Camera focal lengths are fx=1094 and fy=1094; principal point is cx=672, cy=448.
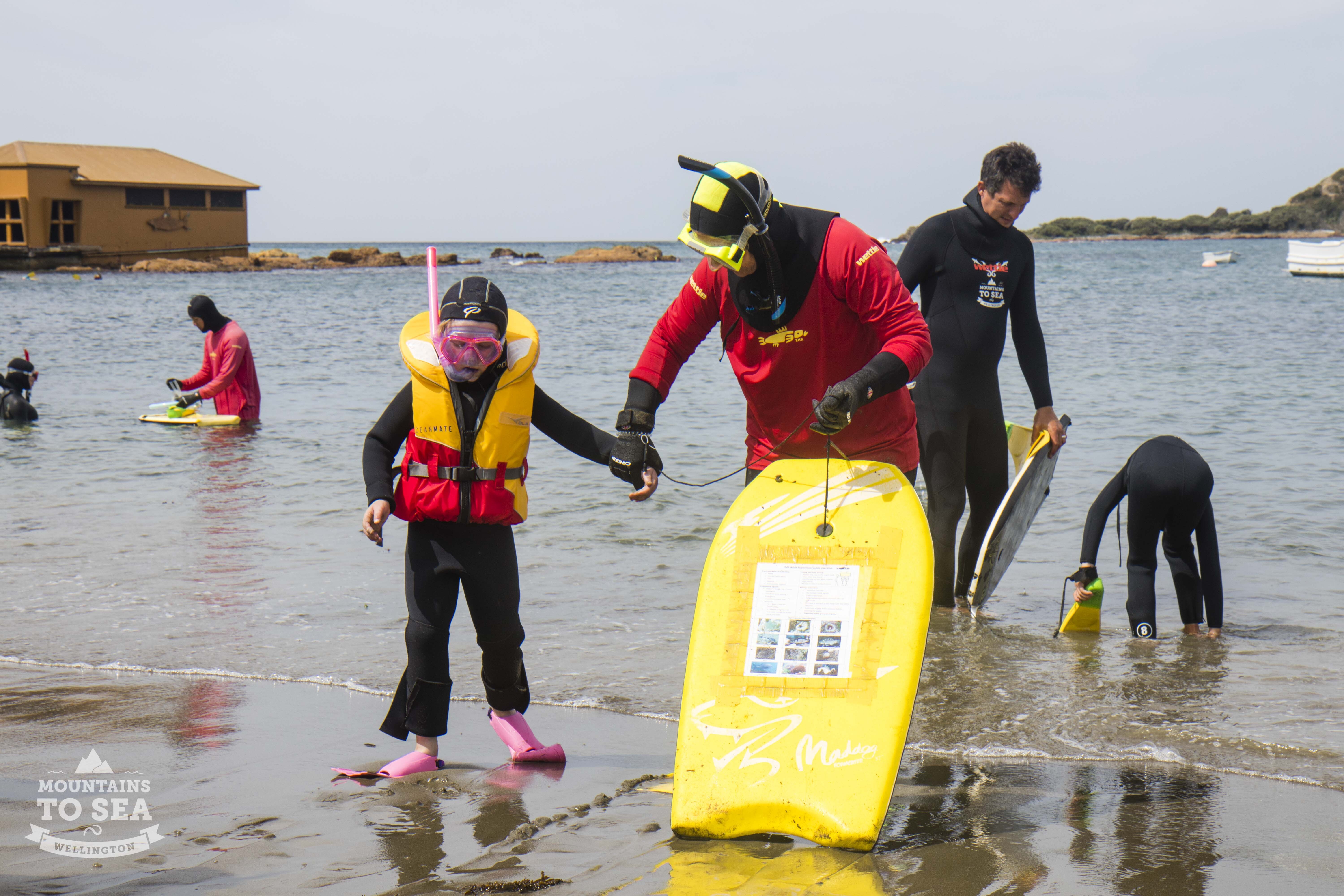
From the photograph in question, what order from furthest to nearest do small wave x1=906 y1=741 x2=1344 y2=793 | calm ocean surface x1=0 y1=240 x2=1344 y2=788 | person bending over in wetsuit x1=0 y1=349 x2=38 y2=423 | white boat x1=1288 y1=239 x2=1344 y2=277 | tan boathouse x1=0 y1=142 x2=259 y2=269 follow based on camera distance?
tan boathouse x1=0 y1=142 x2=259 y2=269, white boat x1=1288 y1=239 x2=1344 y2=277, person bending over in wetsuit x1=0 y1=349 x2=38 y2=423, calm ocean surface x1=0 y1=240 x2=1344 y2=788, small wave x1=906 y1=741 x2=1344 y2=793

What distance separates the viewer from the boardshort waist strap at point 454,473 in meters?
3.37

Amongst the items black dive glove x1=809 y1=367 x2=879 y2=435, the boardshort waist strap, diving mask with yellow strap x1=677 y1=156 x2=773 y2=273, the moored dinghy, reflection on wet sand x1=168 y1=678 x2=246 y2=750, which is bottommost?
reflection on wet sand x1=168 y1=678 x2=246 y2=750

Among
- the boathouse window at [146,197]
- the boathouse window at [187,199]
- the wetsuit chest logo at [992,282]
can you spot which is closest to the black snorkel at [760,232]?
the wetsuit chest logo at [992,282]

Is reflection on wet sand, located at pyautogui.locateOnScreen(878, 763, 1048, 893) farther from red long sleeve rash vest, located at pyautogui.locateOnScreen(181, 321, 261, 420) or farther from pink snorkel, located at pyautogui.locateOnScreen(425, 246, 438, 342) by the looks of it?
red long sleeve rash vest, located at pyautogui.locateOnScreen(181, 321, 261, 420)

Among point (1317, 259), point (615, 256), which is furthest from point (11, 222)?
point (1317, 259)

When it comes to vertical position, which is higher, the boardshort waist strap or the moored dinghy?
the moored dinghy

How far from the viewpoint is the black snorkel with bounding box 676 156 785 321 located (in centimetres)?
313

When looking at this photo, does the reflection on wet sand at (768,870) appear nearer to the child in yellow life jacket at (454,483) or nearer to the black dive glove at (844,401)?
the child in yellow life jacket at (454,483)

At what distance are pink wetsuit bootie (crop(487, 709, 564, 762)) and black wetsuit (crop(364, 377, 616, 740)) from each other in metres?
0.18

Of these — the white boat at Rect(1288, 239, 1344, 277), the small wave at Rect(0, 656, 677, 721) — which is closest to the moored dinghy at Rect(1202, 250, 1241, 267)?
the white boat at Rect(1288, 239, 1344, 277)

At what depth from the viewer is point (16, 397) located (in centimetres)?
1266

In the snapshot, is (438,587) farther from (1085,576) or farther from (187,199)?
(187,199)

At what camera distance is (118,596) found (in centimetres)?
595

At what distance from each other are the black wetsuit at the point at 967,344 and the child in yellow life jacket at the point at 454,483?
1976mm
